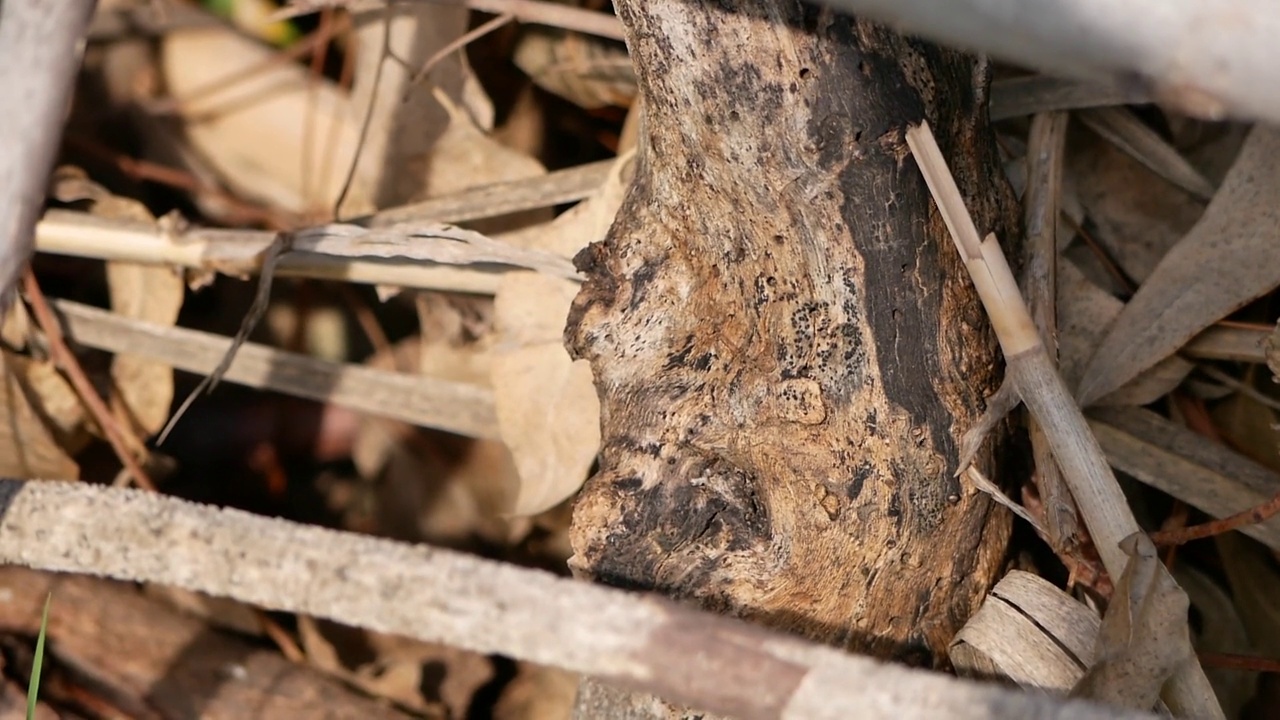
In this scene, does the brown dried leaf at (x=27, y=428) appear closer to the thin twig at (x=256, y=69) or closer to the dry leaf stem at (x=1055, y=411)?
the thin twig at (x=256, y=69)

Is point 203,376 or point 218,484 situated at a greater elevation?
point 203,376

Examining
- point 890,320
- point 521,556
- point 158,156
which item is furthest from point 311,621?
point 890,320

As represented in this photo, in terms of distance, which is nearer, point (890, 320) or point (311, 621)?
point (890, 320)

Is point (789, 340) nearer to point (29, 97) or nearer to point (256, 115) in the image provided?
point (29, 97)

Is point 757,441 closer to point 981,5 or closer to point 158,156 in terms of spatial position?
point 981,5

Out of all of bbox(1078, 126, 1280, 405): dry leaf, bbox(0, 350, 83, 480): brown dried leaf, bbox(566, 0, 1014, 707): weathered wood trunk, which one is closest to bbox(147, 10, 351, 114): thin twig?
A: bbox(0, 350, 83, 480): brown dried leaf

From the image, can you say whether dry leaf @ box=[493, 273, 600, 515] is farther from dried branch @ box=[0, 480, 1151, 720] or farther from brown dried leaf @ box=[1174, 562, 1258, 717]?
brown dried leaf @ box=[1174, 562, 1258, 717]

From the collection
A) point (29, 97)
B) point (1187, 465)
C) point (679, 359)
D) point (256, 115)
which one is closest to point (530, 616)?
point (679, 359)
